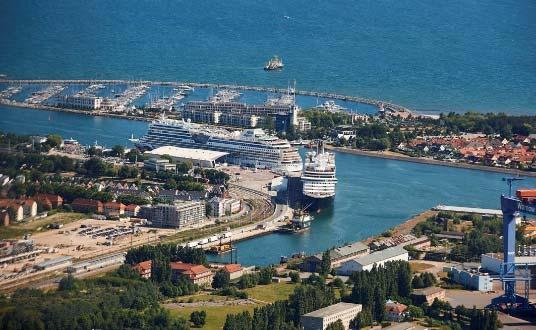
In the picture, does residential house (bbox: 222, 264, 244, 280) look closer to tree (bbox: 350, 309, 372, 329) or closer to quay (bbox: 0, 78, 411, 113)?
tree (bbox: 350, 309, 372, 329)

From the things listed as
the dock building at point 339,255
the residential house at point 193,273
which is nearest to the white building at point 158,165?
the dock building at point 339,255

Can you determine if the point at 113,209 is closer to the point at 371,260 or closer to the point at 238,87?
the point at 371,260

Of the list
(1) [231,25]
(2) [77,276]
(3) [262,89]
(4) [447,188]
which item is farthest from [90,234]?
(1) [231,25]

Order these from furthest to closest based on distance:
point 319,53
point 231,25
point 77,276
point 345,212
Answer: point 231,25
point 319,53
point 345,212
point 77,276

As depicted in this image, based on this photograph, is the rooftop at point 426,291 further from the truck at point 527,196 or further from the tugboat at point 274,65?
the tugboat at point 274,65

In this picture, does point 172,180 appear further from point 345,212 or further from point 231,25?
point 231,25
